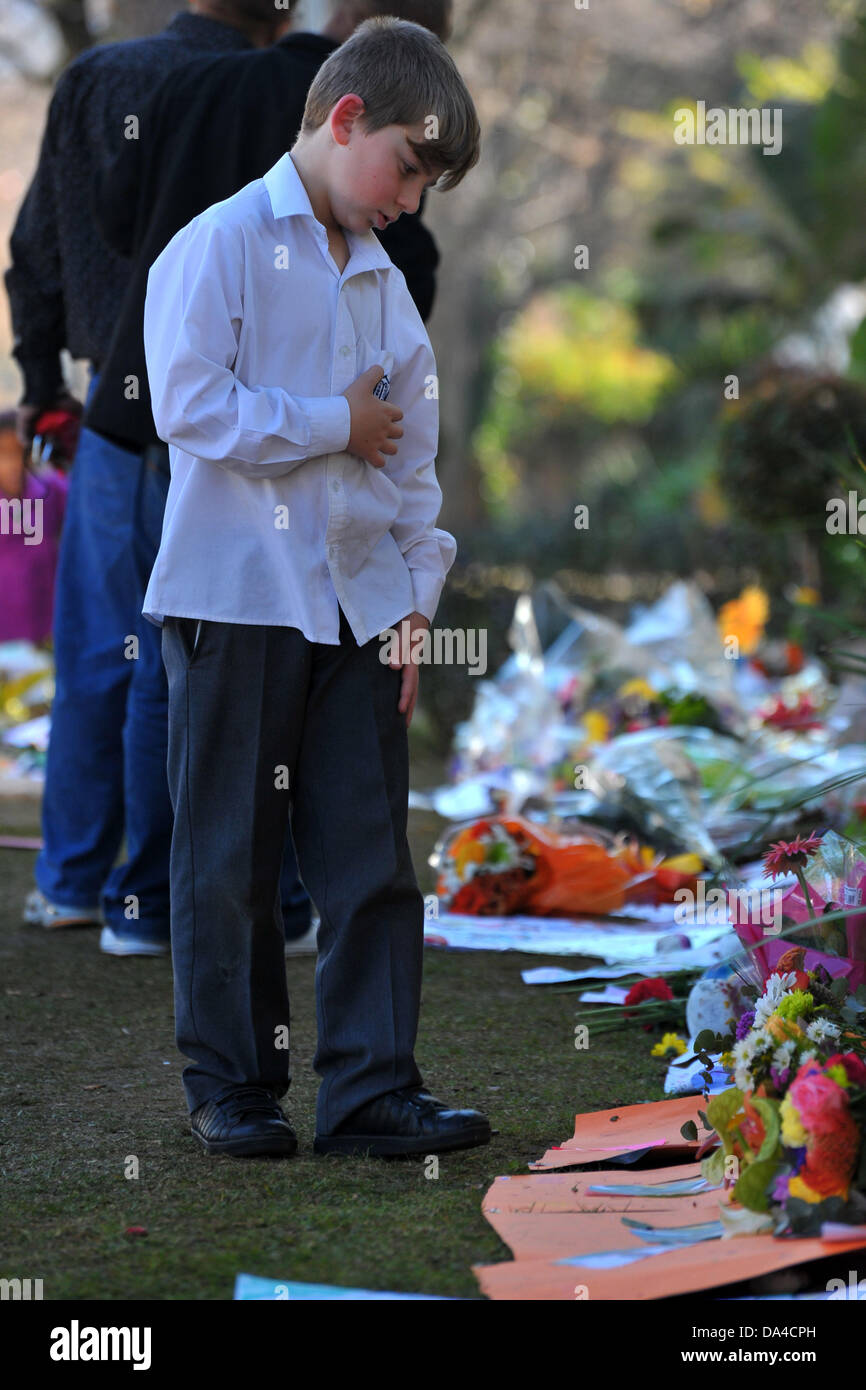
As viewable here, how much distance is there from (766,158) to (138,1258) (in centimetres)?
1494

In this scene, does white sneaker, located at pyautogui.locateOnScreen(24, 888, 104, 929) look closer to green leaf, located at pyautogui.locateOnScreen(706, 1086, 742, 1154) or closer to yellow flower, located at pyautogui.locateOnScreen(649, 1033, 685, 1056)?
yellow flower, located at pyautogui.locateOnScreen(649, 1033, 685, 1056)

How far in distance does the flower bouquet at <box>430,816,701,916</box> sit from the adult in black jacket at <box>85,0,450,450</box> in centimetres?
135

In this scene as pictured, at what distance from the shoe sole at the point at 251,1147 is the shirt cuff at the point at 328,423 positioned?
0.94m

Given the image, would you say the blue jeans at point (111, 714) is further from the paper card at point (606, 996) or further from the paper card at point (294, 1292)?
the paper card at point (294, 1292)

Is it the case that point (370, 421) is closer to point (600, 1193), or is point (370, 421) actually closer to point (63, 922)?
point (600, 1193)

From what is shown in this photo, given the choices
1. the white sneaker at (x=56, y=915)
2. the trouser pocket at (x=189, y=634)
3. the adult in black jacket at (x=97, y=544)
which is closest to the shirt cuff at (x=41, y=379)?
the adult in black jacket at (x=97, y=544)

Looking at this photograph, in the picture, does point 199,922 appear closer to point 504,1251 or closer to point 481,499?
point 504,1251

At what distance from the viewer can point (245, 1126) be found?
92.4 inches

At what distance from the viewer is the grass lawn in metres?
1.95

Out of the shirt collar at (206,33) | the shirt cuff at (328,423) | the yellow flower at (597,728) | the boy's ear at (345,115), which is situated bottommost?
A: the yellow flower at (597,728)

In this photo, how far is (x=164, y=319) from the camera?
2.31 metres

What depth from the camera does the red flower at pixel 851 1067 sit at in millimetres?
2012

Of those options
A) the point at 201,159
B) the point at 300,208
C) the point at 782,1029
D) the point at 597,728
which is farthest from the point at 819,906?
the point at 597,728

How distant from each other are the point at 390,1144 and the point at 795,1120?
2.18 feet
